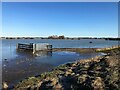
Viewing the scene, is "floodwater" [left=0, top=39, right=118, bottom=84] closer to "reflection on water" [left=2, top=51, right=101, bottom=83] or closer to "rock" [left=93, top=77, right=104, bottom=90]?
"reflection on water" [left=2, top=51, right=101, bottom=83]

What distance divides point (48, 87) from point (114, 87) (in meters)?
3.40

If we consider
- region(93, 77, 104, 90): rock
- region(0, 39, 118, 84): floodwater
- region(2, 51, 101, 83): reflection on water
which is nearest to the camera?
region(93, 77, 104, 90): rock

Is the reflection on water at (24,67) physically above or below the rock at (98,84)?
below

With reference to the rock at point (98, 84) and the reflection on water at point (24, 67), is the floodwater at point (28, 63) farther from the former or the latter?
the rock at point (98, 84)

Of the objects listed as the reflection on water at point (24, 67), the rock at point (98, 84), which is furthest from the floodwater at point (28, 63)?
the rock at point (98, 84)

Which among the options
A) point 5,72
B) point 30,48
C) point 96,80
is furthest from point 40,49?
point 96,80

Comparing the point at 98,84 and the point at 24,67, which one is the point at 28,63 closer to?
the point at 24,67

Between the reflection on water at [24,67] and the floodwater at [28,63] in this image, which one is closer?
the reflection on water at [24,67]

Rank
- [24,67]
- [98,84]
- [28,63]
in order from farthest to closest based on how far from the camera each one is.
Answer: [28,63] < [24,67] < [98,84]

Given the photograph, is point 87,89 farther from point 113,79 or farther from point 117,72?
point 117,72

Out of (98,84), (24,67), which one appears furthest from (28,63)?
(98,84)

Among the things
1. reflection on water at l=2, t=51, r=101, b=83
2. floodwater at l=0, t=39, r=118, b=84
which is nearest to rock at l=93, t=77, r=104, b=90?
floodwater at l=0, t=39, r=118, b=84

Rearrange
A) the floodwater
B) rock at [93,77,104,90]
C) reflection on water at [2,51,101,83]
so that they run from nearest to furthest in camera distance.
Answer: rock at [93,77,104,90] → reflection on water at [2,51,101,83] → the floodwater

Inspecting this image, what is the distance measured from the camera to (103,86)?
9.70m
